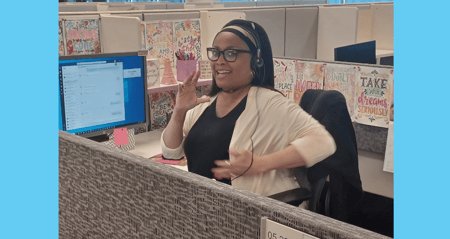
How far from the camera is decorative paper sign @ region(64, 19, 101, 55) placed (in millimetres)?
1564

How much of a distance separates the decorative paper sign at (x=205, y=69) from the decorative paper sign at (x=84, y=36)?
0.80 m

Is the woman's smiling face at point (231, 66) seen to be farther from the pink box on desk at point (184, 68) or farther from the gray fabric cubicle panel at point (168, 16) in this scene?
the gray fabric cubicle panel at point (168, 16)

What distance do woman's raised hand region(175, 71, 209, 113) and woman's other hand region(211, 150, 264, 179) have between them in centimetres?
14

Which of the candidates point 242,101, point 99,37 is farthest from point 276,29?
point 99,37

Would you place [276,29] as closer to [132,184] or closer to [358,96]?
[358,96]

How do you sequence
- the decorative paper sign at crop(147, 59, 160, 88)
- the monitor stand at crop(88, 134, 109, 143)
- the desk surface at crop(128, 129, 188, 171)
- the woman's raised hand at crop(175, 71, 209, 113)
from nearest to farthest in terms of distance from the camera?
1. the woman's raised hand at crop(175, 71, 209, 113)
2. the desk surface at crop(128, 129, 188, 171)
3. the decorative paper sign at crop(147, 59, 160, 88)
4. the monitor stand at crop(88, 134, 109, 143)

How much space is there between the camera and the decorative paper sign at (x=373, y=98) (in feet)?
2.96

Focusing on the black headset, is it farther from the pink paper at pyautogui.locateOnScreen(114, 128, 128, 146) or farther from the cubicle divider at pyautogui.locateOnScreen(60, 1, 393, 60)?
the pink paper at pyautogui.locateOnScreen(114, 128, 128, 146)

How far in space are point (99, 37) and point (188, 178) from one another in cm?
126

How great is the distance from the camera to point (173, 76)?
1136 millimetres

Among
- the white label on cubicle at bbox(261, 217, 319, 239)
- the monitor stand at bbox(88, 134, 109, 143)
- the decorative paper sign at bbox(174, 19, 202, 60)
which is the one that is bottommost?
the monitor stand at bbox(88, 134, 109, 143)

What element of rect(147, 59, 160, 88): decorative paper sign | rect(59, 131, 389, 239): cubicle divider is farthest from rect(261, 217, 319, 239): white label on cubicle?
rect(147, 59, 160, 88): decorative paper sign

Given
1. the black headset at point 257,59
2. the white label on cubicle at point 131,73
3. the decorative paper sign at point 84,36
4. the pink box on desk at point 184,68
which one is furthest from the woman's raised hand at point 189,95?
the decorative paper sign at point 84,36

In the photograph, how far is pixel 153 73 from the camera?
4.72 ft
